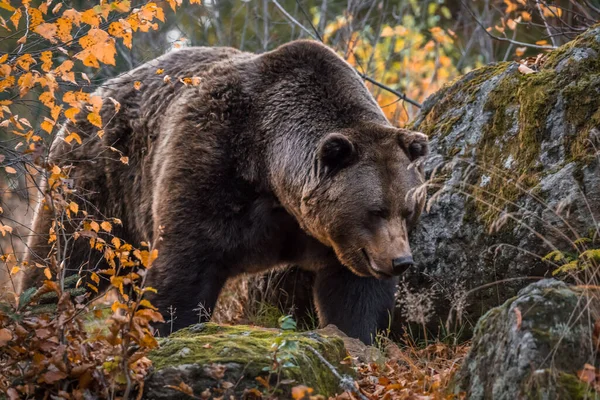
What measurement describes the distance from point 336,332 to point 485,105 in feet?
8.07

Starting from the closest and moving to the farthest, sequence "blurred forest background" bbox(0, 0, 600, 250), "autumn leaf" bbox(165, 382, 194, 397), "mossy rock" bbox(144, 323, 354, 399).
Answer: "autumn leaf" bbox(165, 382, 194, 397) < "mossy rock" bbox(144, 323, 354, 399) < "blurred forest background" bbox(0, 0, 600, 250)

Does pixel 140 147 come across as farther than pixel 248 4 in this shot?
No

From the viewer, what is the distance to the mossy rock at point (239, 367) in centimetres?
412

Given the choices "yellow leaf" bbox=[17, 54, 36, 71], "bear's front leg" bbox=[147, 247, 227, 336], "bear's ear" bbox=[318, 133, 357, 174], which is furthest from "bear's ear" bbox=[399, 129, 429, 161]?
"yellow leaf" bbox=[17, 54, 36, 71]

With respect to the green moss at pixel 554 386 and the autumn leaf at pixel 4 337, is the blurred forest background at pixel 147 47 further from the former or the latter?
the green moss at pixel 554 386

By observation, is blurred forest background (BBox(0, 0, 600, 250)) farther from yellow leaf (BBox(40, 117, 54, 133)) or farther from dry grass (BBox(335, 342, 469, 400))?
yellow leaf (BBox(40, 117, 54, 133))

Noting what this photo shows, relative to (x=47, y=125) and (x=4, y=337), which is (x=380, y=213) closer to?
(x=47, y=125)

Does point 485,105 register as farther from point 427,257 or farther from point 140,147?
point 140,147

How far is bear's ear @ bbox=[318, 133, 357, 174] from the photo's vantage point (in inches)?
251

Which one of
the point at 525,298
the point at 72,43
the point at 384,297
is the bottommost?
the point at 384,297

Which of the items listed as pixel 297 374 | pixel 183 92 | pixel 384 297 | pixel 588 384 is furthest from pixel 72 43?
pixel 588 384

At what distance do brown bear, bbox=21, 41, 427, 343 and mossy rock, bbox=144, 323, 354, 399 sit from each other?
1767mm

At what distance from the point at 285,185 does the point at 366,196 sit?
763 mm

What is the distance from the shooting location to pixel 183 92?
757cm
